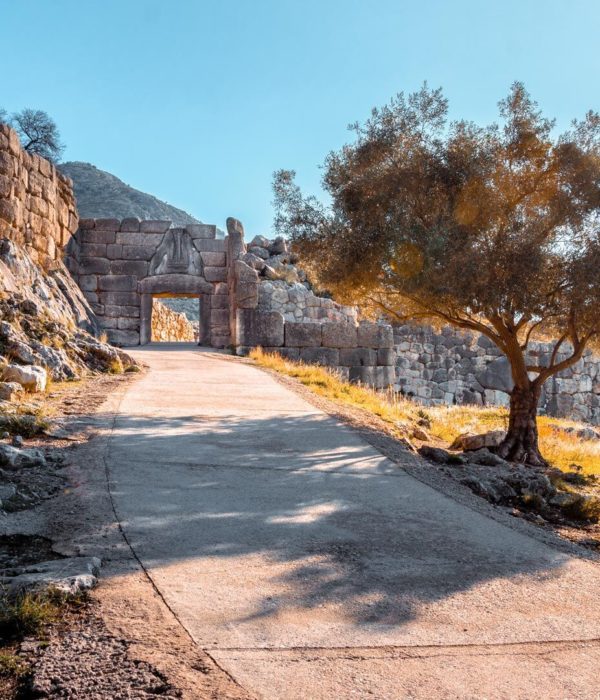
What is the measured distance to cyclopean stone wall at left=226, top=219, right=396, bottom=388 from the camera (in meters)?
16.4

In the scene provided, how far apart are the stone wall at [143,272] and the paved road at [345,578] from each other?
44.9 feet

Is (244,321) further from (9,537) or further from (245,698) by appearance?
(245,698)

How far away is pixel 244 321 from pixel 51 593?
14.1 m

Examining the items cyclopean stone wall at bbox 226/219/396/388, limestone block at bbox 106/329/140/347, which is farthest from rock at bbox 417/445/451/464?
limestone block at bbox 106/329/140/347

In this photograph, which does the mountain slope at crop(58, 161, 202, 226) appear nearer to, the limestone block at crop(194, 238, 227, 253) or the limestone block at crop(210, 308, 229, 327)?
the limestone block at crop(194, 238, 227, 253)

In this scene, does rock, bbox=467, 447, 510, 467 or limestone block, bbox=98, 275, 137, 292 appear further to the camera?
limestone block, bbox=98, 275, 137, 292

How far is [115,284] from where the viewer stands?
19.3 meters

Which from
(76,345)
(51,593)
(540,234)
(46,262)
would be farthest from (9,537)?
(46,262)

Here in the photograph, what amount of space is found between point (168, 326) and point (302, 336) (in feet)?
40.4

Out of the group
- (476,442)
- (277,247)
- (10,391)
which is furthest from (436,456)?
(277,247)

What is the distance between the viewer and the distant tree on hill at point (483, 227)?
8508 mm

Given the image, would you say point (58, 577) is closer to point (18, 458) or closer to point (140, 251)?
point (18, 458)

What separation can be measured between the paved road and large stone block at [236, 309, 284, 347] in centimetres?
1043

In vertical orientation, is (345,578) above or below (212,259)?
below
